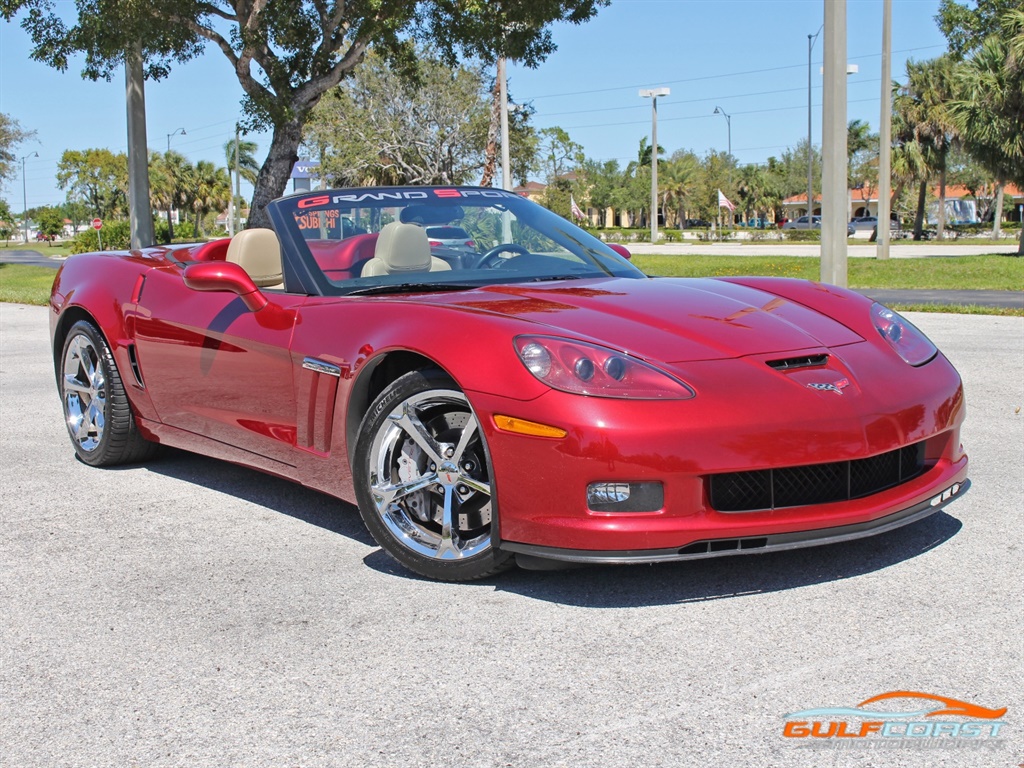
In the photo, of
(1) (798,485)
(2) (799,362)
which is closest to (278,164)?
(2) (799,362)

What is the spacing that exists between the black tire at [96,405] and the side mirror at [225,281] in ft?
3.88

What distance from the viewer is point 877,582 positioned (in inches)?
131

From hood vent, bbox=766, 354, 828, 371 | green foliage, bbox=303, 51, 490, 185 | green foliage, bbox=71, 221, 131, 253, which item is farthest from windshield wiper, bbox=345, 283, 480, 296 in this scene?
green foliage, bbox=71, 221, 131, 253

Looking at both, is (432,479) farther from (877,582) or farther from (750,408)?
(877,582)

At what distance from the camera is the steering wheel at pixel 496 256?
433cm

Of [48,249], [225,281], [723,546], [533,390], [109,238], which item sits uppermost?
[48,249]

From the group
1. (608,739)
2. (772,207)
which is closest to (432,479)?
(608,739)

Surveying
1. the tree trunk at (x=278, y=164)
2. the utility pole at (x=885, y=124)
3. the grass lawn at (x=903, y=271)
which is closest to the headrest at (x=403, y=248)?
the grass lawn at (x=903, y=271)

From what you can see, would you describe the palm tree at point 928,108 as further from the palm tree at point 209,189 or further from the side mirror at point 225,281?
the palm tree at point 209,189

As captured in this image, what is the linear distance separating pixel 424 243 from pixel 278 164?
14.3m

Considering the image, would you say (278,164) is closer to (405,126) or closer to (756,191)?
(405,126)

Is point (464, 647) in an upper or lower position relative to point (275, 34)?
lower

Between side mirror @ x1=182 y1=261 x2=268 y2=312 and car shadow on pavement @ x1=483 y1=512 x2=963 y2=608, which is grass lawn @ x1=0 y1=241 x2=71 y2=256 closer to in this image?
side mirror @ x1=182 y1=261 x2=268 y2=312

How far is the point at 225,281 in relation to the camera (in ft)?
13.3
